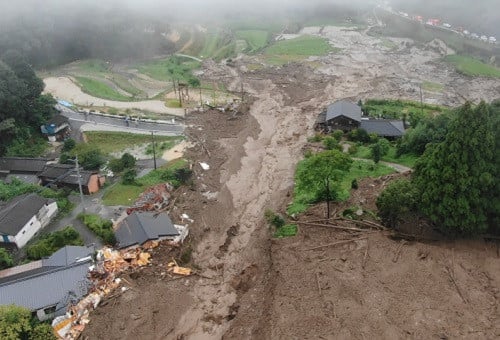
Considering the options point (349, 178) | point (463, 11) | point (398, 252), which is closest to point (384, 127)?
point (349, 178)

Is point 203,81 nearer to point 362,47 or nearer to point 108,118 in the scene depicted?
point 108,118

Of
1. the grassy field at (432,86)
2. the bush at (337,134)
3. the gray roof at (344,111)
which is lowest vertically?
the grassy field at (432,86)

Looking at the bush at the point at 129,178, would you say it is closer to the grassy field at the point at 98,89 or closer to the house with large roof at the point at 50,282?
the house with large roof at the point at 50,282

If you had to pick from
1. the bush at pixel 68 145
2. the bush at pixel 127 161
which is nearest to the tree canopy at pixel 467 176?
the bush at pixel 127 161

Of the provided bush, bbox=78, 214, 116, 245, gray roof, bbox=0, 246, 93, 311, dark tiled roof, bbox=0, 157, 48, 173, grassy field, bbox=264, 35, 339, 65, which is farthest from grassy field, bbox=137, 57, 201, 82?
gray roof, bbox=0, 246, 93, 311

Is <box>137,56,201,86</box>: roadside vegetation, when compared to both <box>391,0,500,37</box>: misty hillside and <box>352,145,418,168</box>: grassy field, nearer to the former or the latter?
<box>352,145,418,168</box>: grassy field

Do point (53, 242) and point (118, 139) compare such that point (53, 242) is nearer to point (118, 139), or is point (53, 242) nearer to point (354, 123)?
point (118, 139)

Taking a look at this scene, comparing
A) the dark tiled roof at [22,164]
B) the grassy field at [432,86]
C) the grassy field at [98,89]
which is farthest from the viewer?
the grassy field at [432,86]
